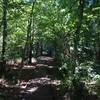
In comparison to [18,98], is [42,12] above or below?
above

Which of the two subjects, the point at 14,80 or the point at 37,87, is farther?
the point at 14,80

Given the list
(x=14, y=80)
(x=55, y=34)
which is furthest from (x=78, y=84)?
(x=55, y=34)

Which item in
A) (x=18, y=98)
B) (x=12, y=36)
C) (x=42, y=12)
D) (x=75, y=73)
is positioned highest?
(x=42, y=12)

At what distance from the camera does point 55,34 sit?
38.3 meters

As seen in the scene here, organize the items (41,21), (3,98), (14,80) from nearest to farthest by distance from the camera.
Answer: (3,98), (14,80), (41,21)

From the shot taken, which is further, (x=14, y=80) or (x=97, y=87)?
(x=14, y=80)

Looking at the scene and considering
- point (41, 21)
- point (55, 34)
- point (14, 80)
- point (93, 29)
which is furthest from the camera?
point (55, 34)

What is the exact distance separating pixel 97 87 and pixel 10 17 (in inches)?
389

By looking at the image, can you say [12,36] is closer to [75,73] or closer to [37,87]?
[37,87]

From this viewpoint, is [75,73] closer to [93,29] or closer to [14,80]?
[14,80]

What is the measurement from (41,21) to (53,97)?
60.3ft

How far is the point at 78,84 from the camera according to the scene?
16.5 meters

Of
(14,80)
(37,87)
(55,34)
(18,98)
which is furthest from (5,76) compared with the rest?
(55,34)

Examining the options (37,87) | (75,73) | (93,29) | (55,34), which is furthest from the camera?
(55,34)
